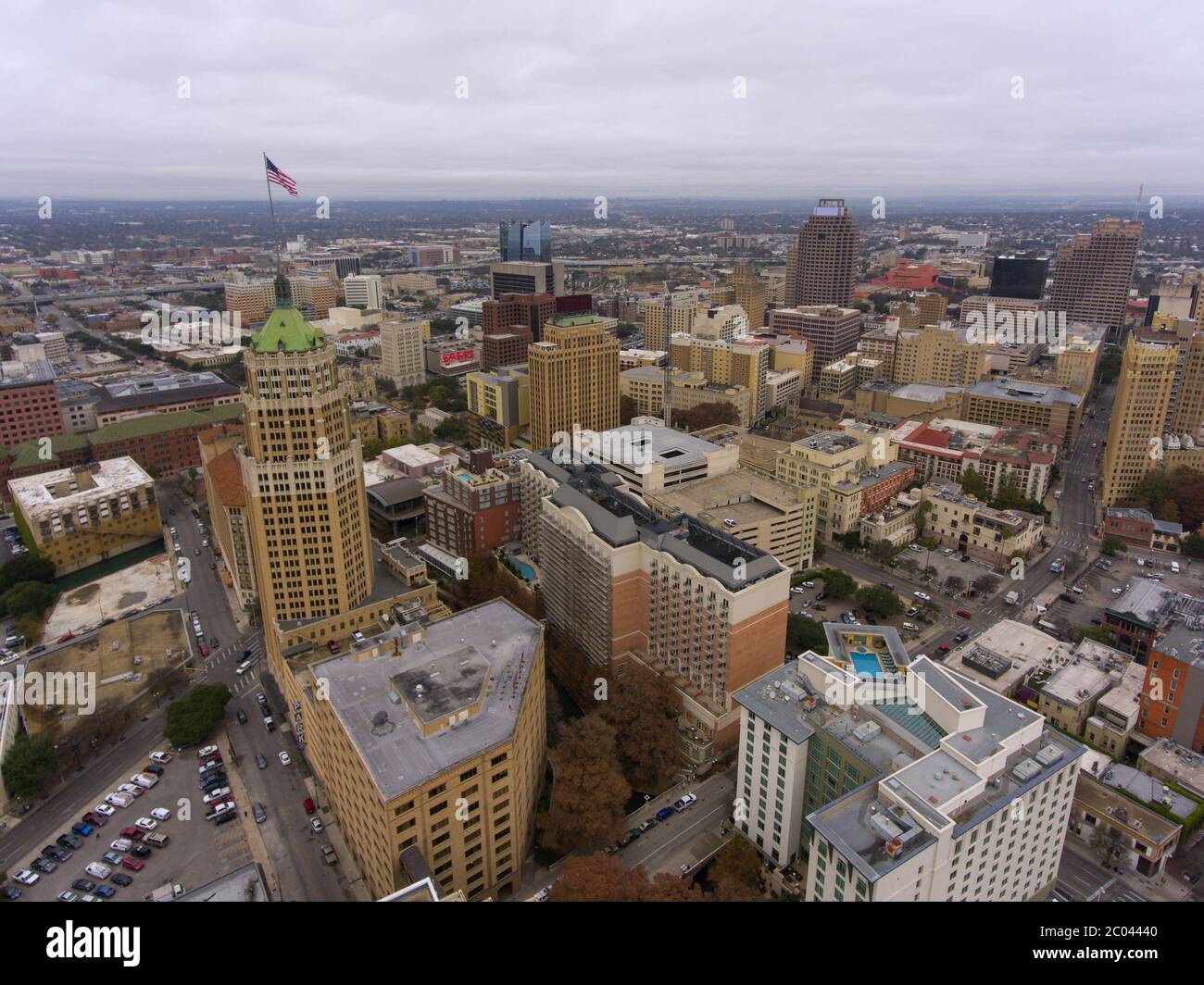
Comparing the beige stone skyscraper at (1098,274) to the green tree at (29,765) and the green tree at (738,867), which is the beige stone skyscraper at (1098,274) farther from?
the green tree at (29,765)

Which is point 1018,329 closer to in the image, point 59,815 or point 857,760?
point 857,760

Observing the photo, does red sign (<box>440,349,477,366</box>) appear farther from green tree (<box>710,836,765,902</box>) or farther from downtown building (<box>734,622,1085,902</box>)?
green tree (<box>710,836,765,902</box>)

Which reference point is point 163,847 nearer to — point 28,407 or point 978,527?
point 978,527

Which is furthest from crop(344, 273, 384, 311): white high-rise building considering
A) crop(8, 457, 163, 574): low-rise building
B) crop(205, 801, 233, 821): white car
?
crop(205, 801, 233, 821): white car

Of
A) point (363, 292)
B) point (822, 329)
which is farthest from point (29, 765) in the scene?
point (363, 292)

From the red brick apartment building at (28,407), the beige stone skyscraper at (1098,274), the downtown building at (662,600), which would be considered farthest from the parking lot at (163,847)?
the beige stone skyscraper at (1098,274)
